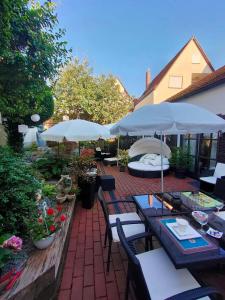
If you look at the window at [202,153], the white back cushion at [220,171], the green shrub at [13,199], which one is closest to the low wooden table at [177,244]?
the green shrub at [13,199]

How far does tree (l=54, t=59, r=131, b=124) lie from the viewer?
15.6 m

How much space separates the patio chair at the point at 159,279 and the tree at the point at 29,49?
2968 millimetres

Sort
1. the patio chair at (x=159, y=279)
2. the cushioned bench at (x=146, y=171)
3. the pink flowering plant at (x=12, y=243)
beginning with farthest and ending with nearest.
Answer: the cushioned bench at (x=146, y=171) < the pink flowering plant at (x=12, y=243) < the patio chair at (x=159, y=279)

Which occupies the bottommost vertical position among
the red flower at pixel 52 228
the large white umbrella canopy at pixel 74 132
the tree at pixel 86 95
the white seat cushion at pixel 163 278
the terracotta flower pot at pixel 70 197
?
the terracotta flower pot at pixel 70 197

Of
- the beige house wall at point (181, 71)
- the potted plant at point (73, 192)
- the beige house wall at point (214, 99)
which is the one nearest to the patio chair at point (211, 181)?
the beige house wall at point (214, 99)

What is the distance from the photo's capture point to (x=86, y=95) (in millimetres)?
15828

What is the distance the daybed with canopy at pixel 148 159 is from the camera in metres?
7.40

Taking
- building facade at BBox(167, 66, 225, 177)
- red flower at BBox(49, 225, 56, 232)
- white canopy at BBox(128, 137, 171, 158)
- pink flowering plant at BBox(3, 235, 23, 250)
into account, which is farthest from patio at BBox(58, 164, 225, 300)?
white canopy at BBox(128, 137, 171, 158)

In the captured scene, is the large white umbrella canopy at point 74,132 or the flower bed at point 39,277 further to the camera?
the large white umbrella canopy at point 74,132

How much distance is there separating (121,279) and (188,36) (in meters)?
17.4

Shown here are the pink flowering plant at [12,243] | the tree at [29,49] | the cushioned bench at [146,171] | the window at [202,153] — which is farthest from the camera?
the cushioned bench at [146,171]

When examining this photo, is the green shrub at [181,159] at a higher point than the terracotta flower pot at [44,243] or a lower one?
higher

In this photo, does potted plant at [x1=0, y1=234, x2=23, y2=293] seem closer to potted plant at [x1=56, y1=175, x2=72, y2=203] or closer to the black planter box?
potted plant at [x1=56, y1=175, x2=72, y2=203]

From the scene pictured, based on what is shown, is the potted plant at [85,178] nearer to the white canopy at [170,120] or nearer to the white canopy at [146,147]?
the white canopy at [170,120]
